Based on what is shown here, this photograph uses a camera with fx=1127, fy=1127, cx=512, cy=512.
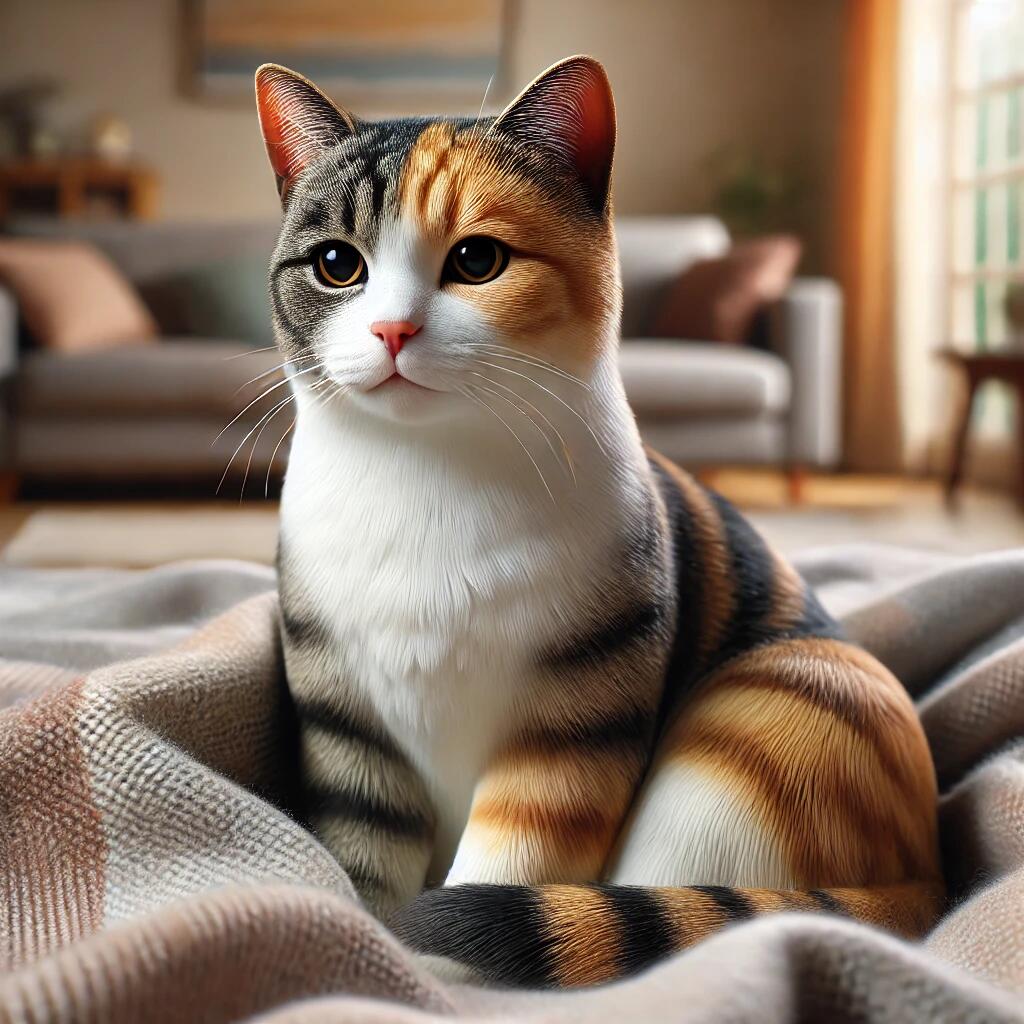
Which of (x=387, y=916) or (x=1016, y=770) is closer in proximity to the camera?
(x=387, y=916)

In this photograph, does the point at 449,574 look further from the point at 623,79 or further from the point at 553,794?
the point at 623,79

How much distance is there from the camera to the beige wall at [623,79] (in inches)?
214

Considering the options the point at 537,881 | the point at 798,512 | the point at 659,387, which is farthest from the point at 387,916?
the point at 798,512

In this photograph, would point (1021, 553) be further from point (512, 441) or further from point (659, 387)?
point (659, 387)

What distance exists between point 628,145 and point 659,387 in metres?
2.64

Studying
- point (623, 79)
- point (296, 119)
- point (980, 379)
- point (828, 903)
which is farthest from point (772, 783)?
point (623, 79)

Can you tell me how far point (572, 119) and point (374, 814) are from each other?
45cm

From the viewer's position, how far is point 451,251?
66cm

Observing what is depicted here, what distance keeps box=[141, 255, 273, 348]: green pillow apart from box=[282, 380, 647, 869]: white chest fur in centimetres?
316

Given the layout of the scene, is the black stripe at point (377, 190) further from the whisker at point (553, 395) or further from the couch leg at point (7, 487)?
the couch leg at point (7, 487)

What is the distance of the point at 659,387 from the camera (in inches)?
130

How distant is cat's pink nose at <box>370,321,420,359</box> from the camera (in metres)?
0.63

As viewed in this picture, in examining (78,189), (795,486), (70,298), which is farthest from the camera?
(78,189)

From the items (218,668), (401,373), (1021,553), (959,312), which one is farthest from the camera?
(959,312)
